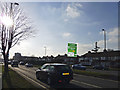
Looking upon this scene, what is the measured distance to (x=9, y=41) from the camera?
1953 cm

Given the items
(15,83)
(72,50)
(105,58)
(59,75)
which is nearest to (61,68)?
(59,75)

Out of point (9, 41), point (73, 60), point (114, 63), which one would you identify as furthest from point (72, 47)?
point (73, 60)

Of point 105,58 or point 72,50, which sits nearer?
point 72,50

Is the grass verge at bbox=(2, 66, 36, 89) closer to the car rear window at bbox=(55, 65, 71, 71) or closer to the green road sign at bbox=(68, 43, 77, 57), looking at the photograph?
the car rear window at bbox=(55, 65, 71, 71)

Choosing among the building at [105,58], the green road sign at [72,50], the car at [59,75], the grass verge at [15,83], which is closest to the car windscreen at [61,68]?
the car at [59,75]

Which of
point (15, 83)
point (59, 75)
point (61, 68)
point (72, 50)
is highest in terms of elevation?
point (72, 50)

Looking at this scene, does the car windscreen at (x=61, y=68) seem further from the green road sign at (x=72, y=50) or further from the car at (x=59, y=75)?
the green road sign at (x=72, y=50)

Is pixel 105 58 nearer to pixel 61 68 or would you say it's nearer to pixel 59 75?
pixel 61 68

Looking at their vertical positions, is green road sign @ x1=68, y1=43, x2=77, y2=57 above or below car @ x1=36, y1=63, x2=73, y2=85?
above

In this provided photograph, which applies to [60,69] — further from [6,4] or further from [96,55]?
[96,55]

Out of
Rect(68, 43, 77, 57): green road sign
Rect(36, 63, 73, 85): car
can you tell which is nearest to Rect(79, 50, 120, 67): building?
Rect(68, 43, 77, 57): green road sign

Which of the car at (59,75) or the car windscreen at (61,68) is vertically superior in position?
the car windscreen at (61,68)

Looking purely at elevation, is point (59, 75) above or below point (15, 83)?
above

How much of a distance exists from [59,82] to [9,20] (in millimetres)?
12781
